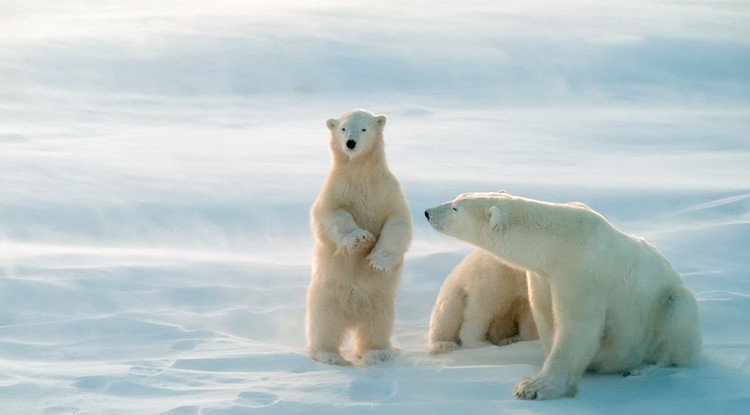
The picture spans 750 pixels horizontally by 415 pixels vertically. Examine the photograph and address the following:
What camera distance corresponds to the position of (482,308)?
5660 millimetres

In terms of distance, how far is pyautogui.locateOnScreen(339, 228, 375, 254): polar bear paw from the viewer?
5254mm

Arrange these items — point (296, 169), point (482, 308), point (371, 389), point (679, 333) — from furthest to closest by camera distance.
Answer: point (296, 169) < point (482, 308) < point (679, 333) < point (371, 389)

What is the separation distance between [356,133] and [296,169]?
463 cm

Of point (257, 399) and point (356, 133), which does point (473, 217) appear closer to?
point (356, 133)

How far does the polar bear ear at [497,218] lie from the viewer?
4.71m

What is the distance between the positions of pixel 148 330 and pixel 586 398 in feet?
8.34

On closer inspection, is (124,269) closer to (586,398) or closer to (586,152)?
(586,398)

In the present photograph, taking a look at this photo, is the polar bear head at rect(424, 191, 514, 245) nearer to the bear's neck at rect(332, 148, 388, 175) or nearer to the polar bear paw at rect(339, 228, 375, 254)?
the polar bear paw at rect(339, 228, 375, 254)

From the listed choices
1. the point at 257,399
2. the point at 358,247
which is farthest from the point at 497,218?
the point at 257,399

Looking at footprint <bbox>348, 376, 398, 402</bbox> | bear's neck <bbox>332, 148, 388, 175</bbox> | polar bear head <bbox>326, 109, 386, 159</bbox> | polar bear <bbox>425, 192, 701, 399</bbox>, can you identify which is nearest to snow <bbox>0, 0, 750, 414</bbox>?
footprint <bbox>348, 376, 398, 402</bbox>

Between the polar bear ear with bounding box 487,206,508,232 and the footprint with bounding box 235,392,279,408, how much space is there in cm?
129

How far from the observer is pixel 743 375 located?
15.3 ft

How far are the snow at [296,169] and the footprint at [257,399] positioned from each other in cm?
2

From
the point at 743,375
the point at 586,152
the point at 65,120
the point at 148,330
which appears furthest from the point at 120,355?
the point at 65,120
